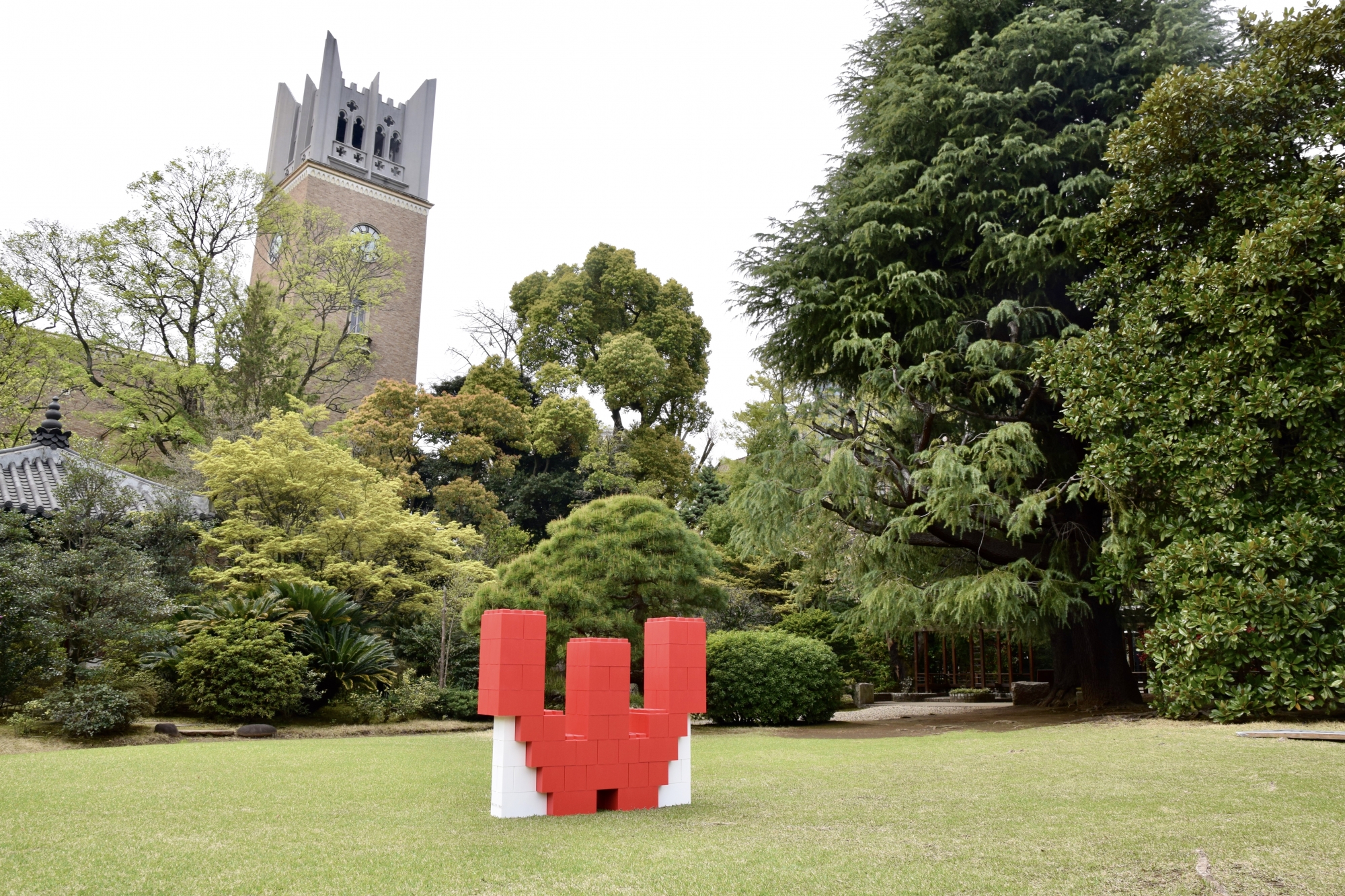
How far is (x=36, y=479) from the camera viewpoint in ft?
39.8

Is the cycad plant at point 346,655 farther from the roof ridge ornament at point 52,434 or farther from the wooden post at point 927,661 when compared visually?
the wooden post at point 927,661

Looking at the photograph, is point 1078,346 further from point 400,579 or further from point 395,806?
point 400,579

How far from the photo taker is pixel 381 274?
2980cm

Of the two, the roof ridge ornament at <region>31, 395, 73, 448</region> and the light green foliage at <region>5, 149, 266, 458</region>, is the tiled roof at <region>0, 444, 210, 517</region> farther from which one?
the light green foliage at <region>5, 149, 266, 458</region>

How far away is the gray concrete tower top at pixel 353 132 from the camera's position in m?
37.0

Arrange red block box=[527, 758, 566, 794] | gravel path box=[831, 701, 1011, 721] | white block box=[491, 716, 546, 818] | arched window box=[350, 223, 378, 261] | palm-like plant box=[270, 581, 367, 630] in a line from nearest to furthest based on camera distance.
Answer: white block box=[491, 716, 546, 818], red block box=[527, 758, 566, 794], palm-like plant box=[270, 581, 367, 630], gravel path box=[831, 701, 1011, 721], arched window box=[350, 223, 378, 261]

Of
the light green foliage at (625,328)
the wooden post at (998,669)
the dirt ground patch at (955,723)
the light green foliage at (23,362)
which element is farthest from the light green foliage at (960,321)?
the light green foliage at (23,362)

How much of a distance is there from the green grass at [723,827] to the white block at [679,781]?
0.12m

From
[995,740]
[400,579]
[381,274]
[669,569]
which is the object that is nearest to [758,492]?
[669,569]

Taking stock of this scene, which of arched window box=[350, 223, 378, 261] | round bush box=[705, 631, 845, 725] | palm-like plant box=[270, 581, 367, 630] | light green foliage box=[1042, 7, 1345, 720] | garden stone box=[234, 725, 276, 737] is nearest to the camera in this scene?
light green foliage box=[1042, 7, 1345, 720]

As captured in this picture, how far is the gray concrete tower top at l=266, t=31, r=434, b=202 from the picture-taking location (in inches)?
1458

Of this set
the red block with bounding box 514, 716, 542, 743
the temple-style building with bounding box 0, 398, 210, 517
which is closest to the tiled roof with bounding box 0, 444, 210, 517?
the temple-style building with bounding box 0, 398, 210, 517

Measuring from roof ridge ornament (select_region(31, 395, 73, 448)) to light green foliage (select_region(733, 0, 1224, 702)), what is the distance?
10604mm

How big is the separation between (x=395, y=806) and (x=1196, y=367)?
689 centimetres
